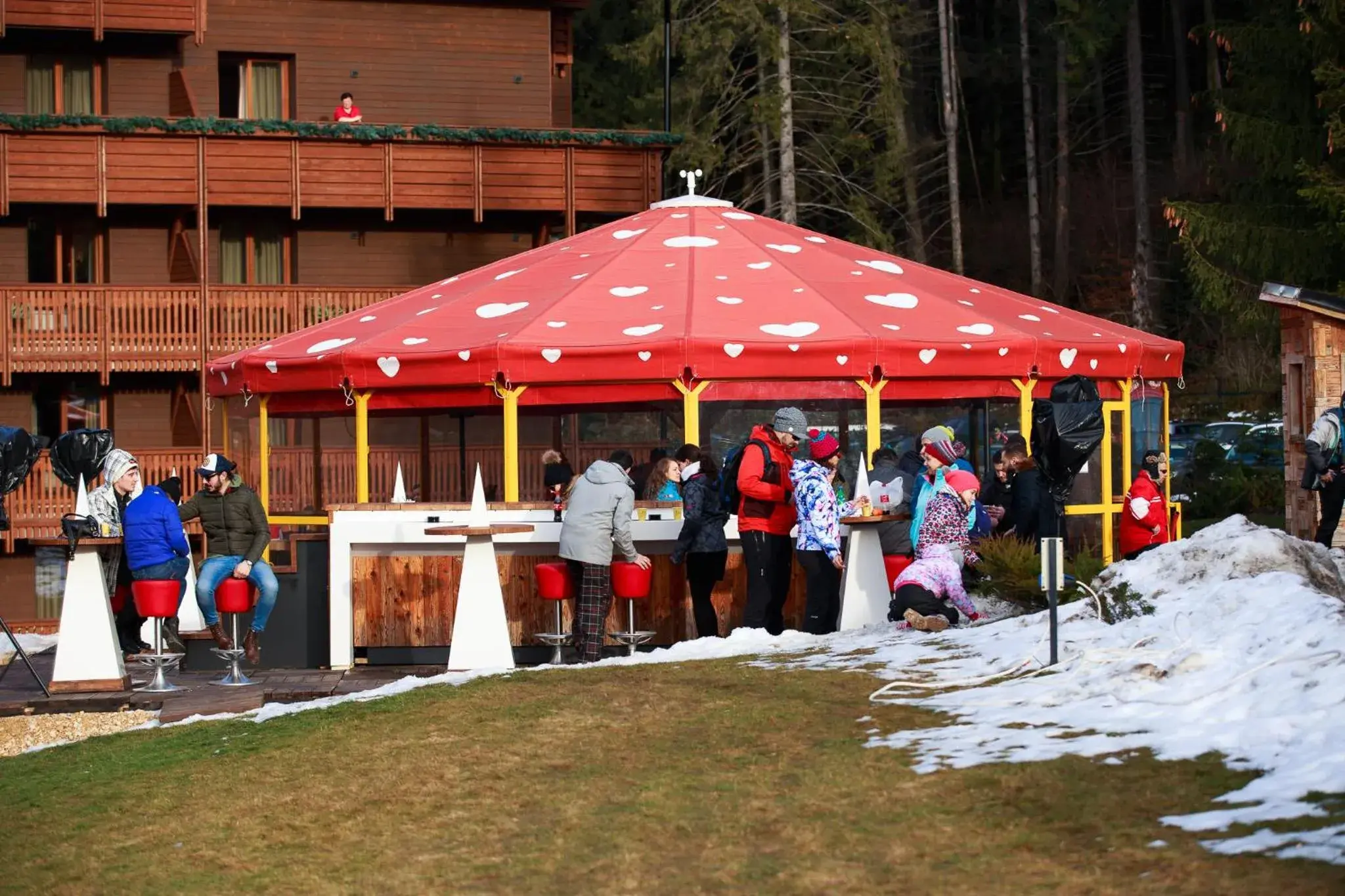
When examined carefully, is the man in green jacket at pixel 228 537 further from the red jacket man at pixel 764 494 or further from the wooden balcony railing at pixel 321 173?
the wooden balcony railing at pixel 321 173

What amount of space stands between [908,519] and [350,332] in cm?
735

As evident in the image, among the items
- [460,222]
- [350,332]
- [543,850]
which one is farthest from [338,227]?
[543,850]

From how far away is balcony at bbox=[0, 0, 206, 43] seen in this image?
2964 centimetres

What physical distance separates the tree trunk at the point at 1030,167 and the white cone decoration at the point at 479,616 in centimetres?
3570

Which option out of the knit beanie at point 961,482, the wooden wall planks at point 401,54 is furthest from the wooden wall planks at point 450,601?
the wooden wall planks at point 401,54

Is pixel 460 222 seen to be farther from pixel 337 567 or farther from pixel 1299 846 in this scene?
pixel 1299 846

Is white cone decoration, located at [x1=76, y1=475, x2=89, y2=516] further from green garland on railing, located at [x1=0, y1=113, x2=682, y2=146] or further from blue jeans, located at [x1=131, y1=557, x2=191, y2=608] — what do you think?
green garland on railing, located at [x1=0, y1=113, x2=682, y2=146]

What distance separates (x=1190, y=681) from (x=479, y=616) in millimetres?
6459

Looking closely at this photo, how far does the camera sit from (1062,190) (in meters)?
50.2

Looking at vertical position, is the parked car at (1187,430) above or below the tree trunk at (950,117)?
below

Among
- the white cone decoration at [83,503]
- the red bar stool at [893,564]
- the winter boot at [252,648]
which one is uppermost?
the white cone decoration at [83,503]

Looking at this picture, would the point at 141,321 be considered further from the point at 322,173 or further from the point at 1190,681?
the point at 1190,681

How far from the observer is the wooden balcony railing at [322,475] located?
22.3 m

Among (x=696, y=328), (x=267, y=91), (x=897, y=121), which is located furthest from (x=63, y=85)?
(x=897, y=121)
